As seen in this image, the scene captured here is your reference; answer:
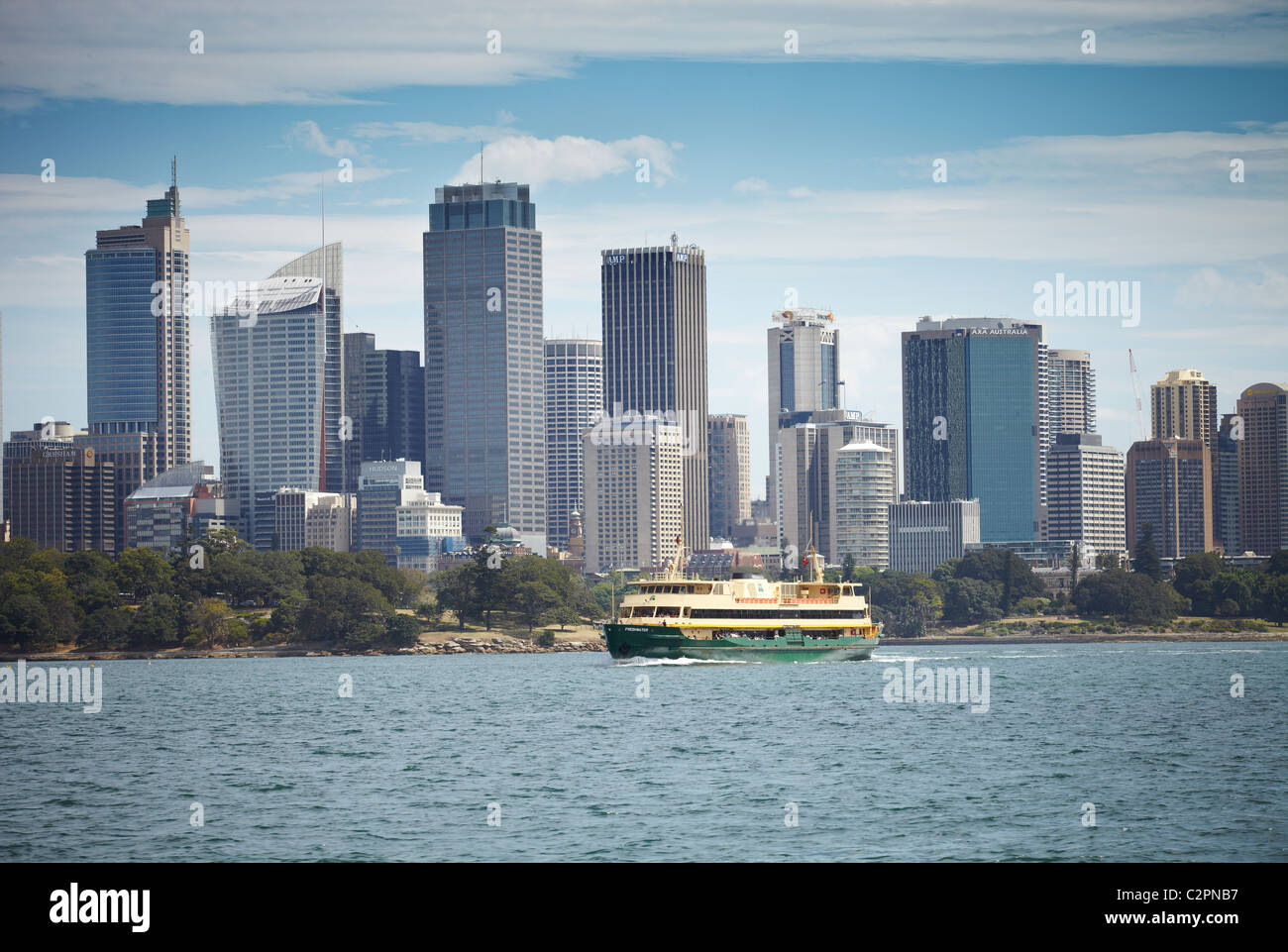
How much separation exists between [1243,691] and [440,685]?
5887 cm

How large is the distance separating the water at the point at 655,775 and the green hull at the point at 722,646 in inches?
745

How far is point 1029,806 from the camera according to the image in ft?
160

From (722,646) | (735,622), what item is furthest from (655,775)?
(735,622)

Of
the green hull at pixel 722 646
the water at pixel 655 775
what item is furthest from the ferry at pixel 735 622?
the water at pixel 655 775

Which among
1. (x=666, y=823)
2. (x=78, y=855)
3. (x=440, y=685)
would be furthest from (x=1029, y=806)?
(x=440, y=685)

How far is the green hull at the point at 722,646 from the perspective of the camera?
133 m

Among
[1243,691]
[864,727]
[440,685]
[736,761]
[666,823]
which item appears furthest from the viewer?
[440,685]

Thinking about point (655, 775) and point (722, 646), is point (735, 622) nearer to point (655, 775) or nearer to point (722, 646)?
point (722, 646)

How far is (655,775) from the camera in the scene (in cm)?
5788

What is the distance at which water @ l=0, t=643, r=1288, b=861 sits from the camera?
42.2 metres

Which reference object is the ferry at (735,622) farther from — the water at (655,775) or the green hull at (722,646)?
the water at (655,775)

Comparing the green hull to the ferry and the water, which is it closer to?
the ferry
